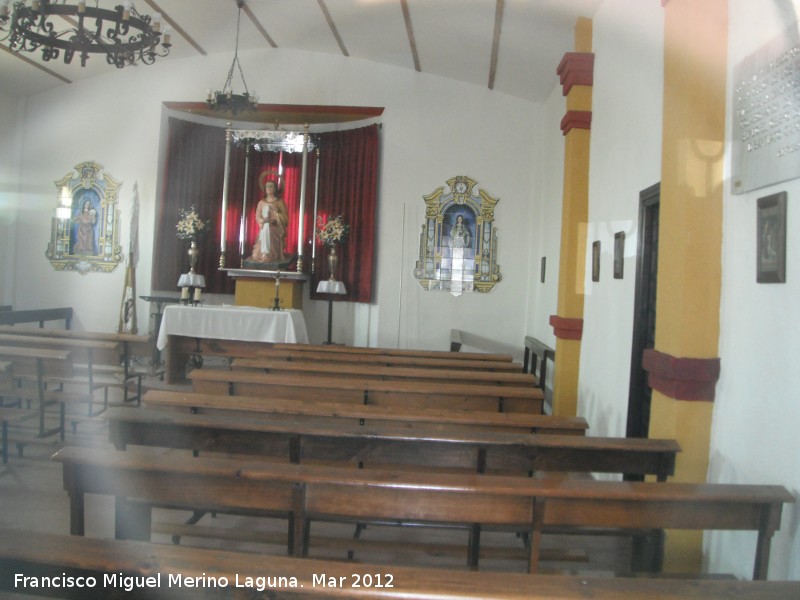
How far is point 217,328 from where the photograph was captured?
20.7 ft

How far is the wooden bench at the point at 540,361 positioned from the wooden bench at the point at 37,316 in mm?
6433

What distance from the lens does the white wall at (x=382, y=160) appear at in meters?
7.80

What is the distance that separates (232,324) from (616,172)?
4273 mm

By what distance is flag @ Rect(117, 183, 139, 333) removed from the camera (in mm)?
7773

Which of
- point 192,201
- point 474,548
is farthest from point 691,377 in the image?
point 192,201

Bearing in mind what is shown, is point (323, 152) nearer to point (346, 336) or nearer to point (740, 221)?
point (346, 336)

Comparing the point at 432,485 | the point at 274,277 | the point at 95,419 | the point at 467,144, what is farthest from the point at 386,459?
the point at 467,144

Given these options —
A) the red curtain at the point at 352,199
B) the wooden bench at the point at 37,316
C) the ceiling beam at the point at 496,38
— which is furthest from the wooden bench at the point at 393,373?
the wooden bench at the point at 37,316

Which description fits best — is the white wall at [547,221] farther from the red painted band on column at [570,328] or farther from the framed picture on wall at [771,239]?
the framed picture on wall at [771,239]

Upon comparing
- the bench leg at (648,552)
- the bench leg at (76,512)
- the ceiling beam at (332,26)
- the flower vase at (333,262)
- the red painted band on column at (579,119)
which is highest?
the ceiling beam at (332,26)

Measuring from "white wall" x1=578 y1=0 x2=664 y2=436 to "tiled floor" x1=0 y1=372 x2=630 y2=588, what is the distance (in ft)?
3.96

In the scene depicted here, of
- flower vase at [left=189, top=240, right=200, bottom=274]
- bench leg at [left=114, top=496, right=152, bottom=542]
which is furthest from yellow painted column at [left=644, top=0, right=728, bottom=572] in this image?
flower vase at [left=189, top=240, right=200, bottom=274]

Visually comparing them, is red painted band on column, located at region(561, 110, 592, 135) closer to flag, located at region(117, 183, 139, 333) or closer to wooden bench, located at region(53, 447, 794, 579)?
wooden bench, located at region(53, 447, 794, 579)

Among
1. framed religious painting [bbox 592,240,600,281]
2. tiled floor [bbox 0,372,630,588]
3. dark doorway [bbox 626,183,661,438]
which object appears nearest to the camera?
tiled floor [bbox 0,372,630,588]
